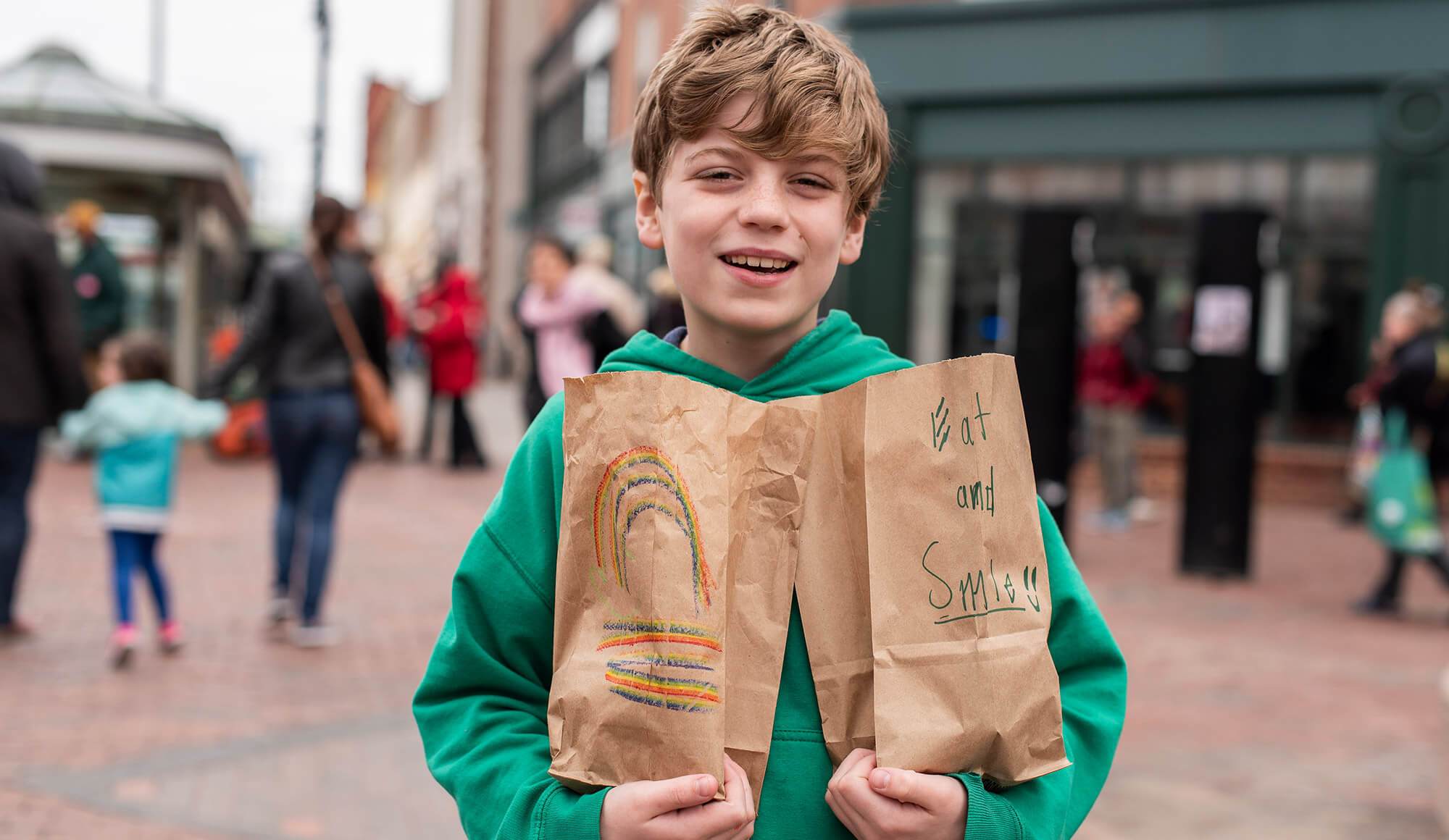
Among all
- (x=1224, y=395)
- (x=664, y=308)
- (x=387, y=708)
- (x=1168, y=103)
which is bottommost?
(x=387, y=708)

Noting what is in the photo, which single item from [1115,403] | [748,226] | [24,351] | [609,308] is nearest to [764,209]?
[748,226]

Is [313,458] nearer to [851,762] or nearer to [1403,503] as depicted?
[851,762]

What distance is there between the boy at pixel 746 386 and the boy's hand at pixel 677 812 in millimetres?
40

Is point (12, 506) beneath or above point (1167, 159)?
beneath

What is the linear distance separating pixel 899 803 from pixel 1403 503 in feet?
24.4

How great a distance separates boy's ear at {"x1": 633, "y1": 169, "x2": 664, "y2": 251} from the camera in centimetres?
175

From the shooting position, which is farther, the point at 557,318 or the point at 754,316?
the point at 557,318

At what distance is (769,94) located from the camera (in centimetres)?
157

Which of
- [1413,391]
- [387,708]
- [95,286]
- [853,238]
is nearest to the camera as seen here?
[853,238]

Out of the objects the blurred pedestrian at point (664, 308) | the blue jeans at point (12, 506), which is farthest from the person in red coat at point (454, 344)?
the blue jeans at point (12, 506)

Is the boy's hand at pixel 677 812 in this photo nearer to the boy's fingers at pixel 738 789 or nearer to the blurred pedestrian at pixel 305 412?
the boy's fingers at pixel 738 789

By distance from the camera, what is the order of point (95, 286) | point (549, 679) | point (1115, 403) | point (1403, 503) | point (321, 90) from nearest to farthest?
point (549, 679) < point (1403, 503) < point (1115, 403) < point (95, 286) < point (321, 90)

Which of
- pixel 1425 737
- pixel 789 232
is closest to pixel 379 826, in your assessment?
pixel 789 232

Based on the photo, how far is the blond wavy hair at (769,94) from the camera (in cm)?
158
